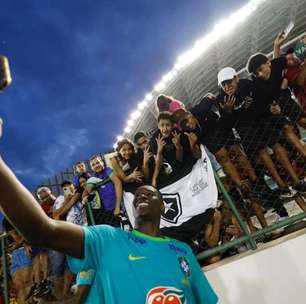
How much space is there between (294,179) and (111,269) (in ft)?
8.15

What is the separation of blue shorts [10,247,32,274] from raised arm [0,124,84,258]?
3891 millimetres

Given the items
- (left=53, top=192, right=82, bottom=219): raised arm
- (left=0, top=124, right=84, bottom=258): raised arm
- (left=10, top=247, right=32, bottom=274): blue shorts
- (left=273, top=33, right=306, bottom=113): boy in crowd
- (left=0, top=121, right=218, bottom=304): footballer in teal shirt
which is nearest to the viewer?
(left=0, top=124, right=84, bottom=258): raised arm

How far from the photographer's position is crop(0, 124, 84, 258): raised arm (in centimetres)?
124

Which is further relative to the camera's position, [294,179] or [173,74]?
[173,74]

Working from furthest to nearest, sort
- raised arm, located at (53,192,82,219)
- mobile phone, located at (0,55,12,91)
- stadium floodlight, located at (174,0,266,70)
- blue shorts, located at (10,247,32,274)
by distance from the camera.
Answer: stadium floodlight, located at (174,0,266,70)
blue shorts, located at (10,247,32,274)
raised arm, located at (53,192,82,219)
mobile phone, located at (0,55,12,91)

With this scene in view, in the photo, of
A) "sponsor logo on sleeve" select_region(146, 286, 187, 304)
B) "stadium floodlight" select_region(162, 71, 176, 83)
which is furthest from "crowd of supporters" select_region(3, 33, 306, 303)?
"stadium floodlight" select_region(162, 71, 176, 83)

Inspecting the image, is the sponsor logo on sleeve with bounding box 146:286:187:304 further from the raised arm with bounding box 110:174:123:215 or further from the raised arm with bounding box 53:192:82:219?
the raised arm with bounding box 53:192:82:219

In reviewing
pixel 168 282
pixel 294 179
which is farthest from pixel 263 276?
pixel 168 282

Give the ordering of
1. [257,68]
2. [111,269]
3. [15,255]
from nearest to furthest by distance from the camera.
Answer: [111,269]
[257,68]
[15,255]

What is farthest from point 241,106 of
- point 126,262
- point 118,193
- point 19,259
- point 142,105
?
point 142,105

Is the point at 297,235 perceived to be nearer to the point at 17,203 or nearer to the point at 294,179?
the point at 294,179

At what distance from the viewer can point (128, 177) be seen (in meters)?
4.23

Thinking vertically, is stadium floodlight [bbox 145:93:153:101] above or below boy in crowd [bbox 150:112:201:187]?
above

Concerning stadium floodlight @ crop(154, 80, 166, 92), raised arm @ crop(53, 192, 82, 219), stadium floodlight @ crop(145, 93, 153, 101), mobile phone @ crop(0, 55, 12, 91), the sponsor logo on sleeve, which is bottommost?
the sponsor logo on sleeve
